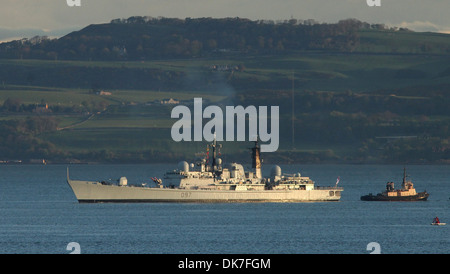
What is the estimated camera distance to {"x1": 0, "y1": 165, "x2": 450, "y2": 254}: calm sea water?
82.8 meters

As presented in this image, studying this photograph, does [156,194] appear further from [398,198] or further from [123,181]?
[398,198]

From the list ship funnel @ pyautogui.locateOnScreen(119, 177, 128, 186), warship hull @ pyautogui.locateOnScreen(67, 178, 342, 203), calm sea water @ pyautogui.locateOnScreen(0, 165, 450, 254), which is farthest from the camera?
warship hull @ pyautogui.locateOnScreen(67, 178, 342, 203)

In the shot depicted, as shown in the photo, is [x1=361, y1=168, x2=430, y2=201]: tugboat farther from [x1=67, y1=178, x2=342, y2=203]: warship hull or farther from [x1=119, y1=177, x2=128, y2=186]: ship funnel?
[x1=119, y1=177, x2=128, y2=186]: ship funnel

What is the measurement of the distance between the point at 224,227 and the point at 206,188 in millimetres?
34158

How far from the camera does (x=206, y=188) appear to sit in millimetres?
134125

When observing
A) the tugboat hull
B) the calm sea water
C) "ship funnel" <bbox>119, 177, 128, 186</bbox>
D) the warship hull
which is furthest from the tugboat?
"ship funnel" <bbox>119, 177, 128, 186</bbox>

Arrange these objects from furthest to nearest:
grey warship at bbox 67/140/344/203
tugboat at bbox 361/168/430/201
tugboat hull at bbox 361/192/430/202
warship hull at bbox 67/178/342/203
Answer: tugboat at bbox 361/168/430/201 → tugboat hull at bbox 361/192/430/202 → grey warship at bbox 67/140/344/203 → warship hull at bbox 67/178/342/203

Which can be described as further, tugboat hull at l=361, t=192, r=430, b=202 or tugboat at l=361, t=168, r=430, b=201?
tugboat at l=361, t=168, r=430, b=201

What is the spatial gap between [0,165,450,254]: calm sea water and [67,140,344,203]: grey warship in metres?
2.74

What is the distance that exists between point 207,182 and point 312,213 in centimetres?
1893

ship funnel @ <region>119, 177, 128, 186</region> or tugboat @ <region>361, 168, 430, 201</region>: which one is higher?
ship funnel @ <region>119, 177, 128, 186</region>

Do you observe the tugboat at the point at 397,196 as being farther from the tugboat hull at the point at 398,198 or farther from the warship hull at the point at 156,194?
the warship hull at the point at 156,194

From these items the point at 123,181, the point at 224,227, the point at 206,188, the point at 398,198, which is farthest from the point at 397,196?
the point at 224,227
